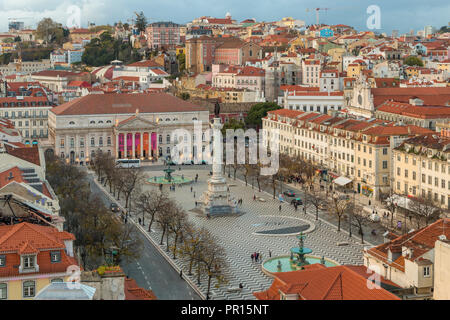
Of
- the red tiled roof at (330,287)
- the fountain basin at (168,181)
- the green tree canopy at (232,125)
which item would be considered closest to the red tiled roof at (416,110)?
the green tree canopy at (232,125)

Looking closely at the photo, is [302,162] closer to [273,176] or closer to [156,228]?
[273,176]

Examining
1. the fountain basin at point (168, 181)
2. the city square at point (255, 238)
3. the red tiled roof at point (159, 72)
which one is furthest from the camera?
the red tiled roof at point (159, 72)

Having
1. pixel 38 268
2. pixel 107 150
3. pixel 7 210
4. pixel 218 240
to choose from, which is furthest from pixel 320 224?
pixel 107 150

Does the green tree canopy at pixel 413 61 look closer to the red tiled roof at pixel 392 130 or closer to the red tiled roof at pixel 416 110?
the red tiled roof at pixel 416 110

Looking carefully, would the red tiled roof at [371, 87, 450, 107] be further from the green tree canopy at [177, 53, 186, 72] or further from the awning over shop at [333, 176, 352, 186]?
the green tree canopy at [177, 53, 186, 72]

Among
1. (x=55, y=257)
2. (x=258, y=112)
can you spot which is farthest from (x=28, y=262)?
(x=258, y=112)

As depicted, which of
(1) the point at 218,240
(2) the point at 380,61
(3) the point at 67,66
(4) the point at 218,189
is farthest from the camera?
(3) the point at 67,66
